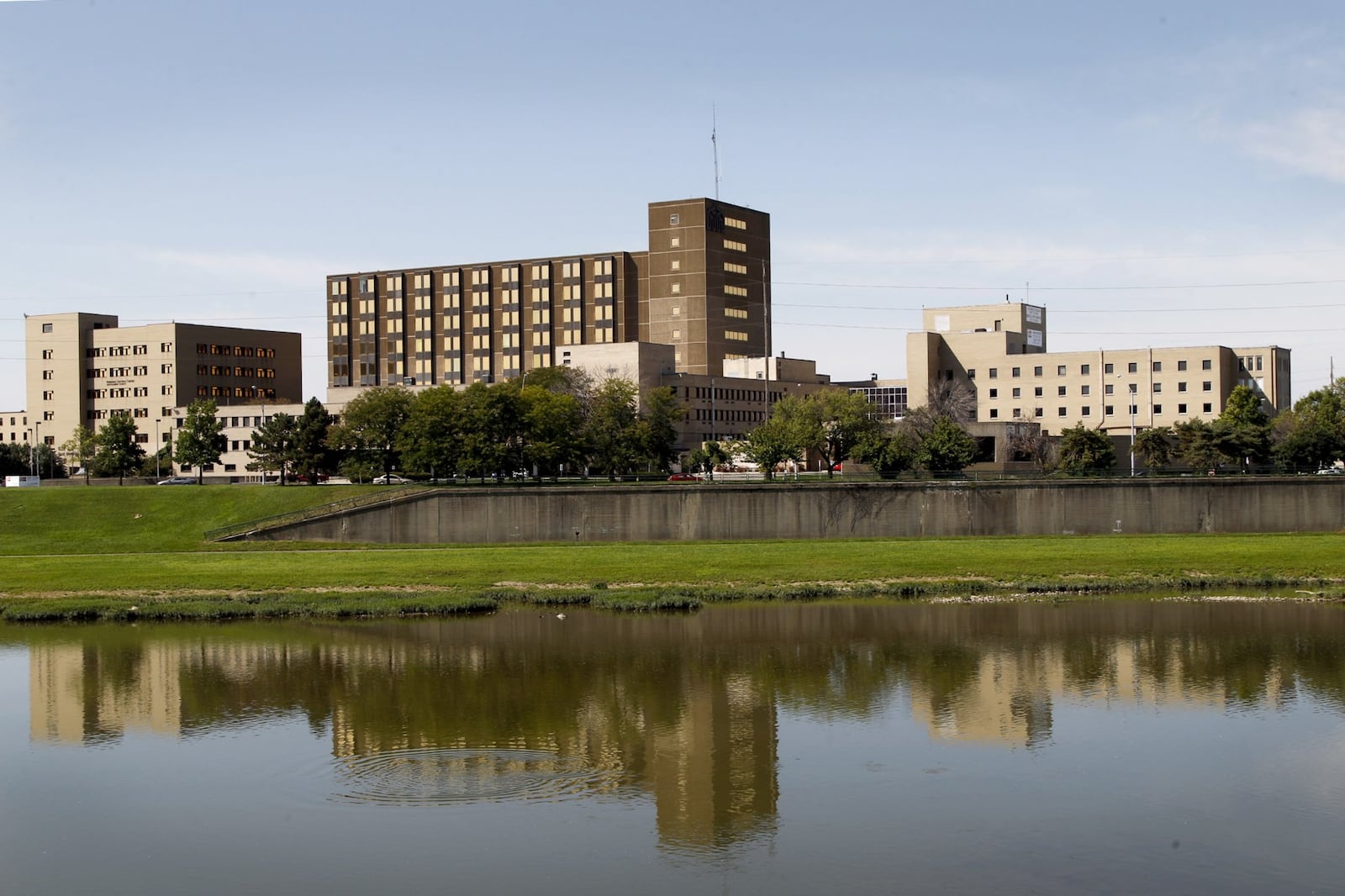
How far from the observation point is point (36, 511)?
336ft

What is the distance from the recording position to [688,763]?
31000 millimetres

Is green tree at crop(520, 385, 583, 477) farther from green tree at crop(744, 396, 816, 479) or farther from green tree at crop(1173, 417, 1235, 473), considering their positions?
green tree at crop(1173, 417, 1235, 473)

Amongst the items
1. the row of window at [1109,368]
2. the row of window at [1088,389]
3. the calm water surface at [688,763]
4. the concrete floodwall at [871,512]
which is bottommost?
the calm water surface at [688,763]

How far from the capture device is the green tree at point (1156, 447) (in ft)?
409

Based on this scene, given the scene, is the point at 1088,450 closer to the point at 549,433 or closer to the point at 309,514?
the point at 549,433

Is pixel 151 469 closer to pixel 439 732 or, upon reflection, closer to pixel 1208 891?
pixel 439 732

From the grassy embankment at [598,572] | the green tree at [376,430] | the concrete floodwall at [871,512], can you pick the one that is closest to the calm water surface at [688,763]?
the grassy embankment at [598,572]

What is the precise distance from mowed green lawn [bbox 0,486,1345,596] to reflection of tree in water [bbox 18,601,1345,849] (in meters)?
9.95

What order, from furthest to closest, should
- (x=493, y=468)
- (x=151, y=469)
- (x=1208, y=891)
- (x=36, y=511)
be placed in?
(x=151, y=469)
(x=493, y=468)
(x=36, y=511)
(x=1208, y=891)

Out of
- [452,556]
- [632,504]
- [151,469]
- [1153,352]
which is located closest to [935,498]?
[632,504]

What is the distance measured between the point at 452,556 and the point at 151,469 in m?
108

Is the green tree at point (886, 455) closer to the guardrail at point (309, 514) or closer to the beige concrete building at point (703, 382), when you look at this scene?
the guardrail at point (309, 514)

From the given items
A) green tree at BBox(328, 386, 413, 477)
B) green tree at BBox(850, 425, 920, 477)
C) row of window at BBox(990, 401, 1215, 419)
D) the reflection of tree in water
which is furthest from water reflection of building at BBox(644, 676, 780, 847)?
row of window at BBox(990, 401, 1215, 419)

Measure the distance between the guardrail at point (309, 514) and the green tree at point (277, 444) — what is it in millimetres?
28191
